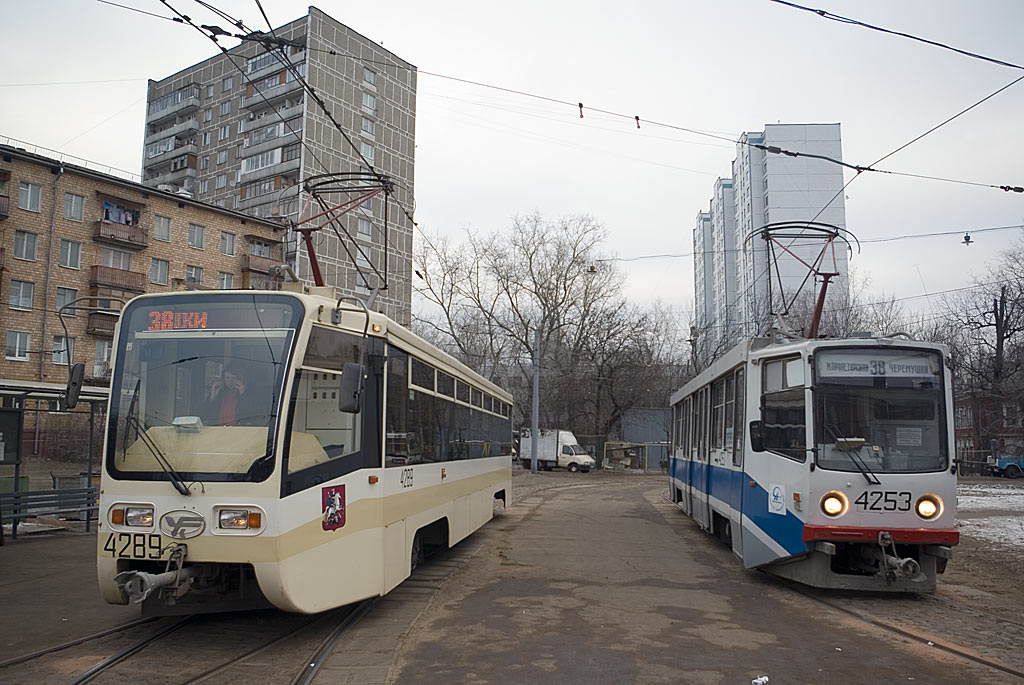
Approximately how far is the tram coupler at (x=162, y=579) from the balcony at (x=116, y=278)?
1569 inches

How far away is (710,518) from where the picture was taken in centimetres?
1477

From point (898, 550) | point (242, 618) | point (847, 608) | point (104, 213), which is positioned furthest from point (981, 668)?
point (104, 213)

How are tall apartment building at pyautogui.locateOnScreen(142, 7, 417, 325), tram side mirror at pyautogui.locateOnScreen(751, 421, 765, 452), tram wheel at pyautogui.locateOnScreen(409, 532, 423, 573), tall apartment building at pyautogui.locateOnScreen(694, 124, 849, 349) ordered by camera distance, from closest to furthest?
1. tram wheel at pyautogui.locateOnScreen(409, 532, 423, 573)
2. tram side mirror at pyautogui.locateOnScreen(751, 421, 765, 452)
3. tall apartment building at pyautogui.locateOnScreen(142, 7, 417, 325)
4. tall apartment building at pyautogui.locateOnScreen(694, 124, 849, 349)

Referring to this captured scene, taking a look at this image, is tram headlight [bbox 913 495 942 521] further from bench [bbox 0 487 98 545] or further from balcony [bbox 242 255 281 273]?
balcony [bbox 242 255 281 273]

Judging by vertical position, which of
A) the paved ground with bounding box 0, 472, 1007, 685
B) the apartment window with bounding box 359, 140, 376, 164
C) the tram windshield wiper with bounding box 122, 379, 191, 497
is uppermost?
the apartment window with bounding box 359, 140, 376, 164

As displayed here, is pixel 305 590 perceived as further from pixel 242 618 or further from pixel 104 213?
pixel 104 213

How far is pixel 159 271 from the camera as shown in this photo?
45.7 meters

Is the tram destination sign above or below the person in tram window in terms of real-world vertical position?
above

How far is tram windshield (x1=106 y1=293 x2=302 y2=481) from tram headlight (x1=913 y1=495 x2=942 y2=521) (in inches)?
276

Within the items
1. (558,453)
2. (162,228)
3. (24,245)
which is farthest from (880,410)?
(162,228)

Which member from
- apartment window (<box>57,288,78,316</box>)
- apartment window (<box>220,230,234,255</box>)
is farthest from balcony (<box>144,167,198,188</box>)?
apartment window (<box>57,288,78,316</box>)

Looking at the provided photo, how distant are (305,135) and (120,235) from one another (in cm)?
1429

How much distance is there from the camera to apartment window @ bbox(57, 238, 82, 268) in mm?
41094

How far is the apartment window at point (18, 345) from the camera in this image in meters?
38.6
